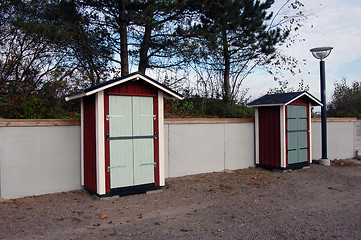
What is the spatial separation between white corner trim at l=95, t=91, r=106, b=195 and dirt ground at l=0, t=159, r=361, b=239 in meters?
0.41

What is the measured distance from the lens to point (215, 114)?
12.1 metres

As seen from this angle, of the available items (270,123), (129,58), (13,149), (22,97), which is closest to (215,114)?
(270,123)

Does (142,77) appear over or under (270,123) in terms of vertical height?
over

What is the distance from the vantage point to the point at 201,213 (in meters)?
5.58

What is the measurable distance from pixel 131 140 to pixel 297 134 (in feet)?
18.4

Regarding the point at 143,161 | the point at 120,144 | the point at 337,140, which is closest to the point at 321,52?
the point at 337,140

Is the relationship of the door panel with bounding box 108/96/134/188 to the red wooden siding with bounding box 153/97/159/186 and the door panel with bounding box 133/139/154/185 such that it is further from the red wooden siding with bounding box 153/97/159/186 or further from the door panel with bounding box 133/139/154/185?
the red wooden siding with bounding box 153/97/159/186

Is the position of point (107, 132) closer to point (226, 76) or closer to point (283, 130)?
point (283, 130)

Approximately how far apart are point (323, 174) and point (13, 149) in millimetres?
8387

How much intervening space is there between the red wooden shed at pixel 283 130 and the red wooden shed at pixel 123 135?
3871 mm

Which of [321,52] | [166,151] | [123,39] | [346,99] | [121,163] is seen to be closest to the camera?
[121,163]

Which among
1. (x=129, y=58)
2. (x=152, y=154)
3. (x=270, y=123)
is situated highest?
(x=129, y=58)

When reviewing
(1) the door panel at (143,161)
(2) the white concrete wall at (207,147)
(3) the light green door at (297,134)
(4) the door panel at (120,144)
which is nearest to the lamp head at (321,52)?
(3) the light green door at (297,134)

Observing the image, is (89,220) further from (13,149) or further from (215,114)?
(215,114)
